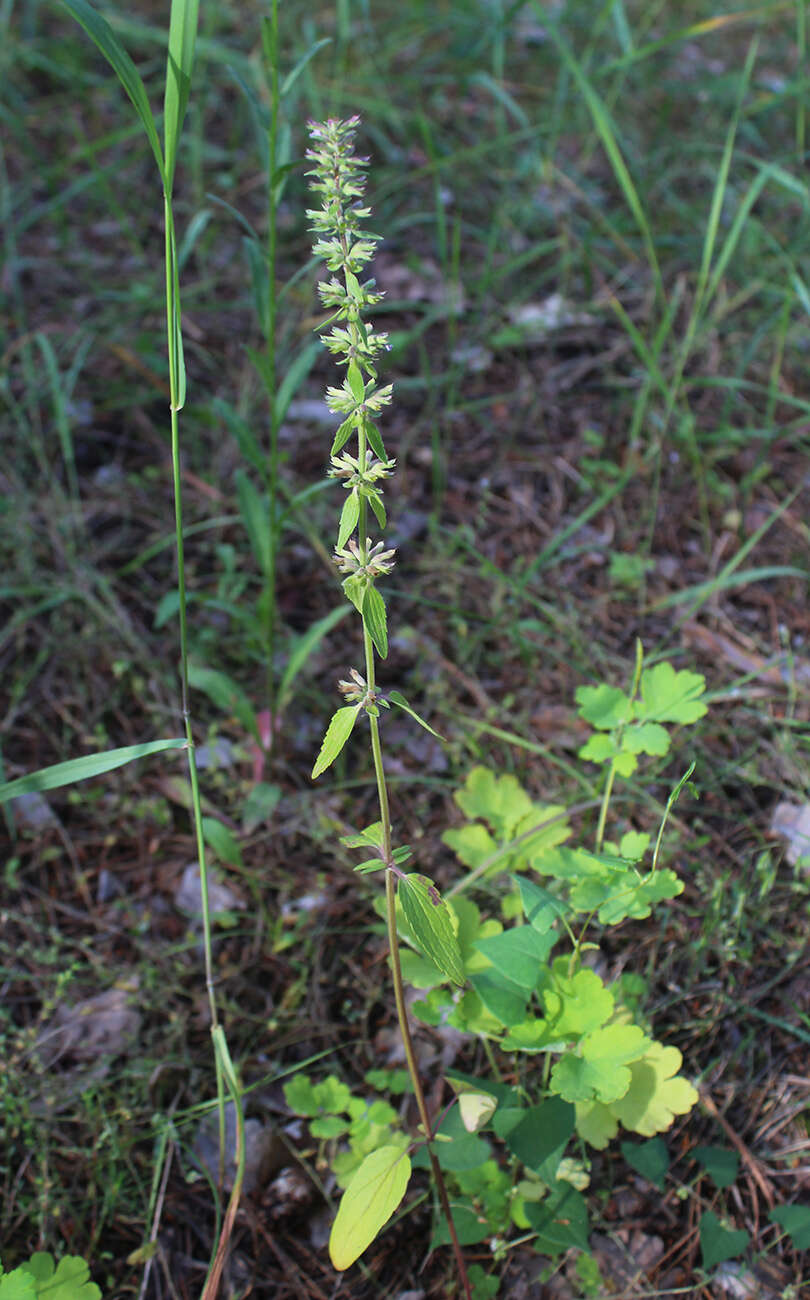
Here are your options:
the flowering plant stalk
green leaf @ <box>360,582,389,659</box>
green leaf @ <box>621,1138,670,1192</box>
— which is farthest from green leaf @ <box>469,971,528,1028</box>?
green leaf @ <box>360,582,389,659</box>

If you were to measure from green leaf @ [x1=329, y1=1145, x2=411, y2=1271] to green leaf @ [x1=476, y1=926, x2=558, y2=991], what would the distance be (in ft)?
0.97

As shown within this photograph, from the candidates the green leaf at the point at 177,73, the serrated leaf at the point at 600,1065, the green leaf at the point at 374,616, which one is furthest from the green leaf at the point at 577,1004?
the green leaf at the point at 177,73

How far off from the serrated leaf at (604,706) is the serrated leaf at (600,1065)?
1.72ft

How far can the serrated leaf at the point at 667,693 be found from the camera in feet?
5.41

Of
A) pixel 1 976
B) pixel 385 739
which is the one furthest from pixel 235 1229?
pixel 385 739

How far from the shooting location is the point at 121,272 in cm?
335

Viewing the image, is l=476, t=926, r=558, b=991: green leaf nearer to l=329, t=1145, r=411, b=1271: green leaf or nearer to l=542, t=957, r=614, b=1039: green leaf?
l=542, t=957, r=614, b=1039: green leaf

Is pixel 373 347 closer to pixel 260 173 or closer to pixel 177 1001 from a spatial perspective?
pixel 177 1001

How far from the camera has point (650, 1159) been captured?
1.62 m

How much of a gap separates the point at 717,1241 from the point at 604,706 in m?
0.89

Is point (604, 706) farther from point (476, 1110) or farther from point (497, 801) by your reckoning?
point (476, 1110)

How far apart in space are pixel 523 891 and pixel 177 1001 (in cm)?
91

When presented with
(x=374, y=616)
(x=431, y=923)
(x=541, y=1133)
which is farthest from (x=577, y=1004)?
(x=374, y=616)

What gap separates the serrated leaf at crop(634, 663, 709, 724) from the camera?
1650 mm
